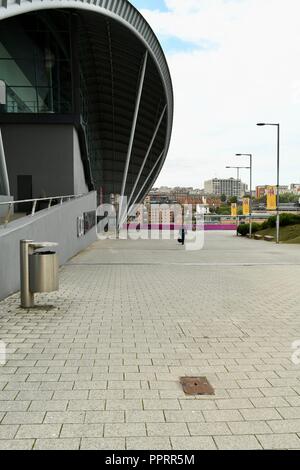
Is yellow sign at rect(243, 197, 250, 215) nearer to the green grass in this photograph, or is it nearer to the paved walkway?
the green grass

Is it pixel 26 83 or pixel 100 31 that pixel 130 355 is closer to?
pixel 26 83

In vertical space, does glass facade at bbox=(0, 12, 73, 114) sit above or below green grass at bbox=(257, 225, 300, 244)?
above

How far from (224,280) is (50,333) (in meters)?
6.34

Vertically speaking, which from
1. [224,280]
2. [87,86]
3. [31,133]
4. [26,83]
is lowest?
[224,280]

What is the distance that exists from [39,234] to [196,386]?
7.76 metres

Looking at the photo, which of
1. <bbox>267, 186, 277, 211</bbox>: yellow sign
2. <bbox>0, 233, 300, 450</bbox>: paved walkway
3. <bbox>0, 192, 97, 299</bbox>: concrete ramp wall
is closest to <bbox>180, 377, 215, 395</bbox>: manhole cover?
<bbox>0, 233, 300, 450</bbox>: paved walkway

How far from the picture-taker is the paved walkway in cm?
339

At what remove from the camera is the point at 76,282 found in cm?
1084

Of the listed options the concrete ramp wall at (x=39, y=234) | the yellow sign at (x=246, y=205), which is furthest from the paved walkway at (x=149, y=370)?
the yellow sign at (x=246, y=205)

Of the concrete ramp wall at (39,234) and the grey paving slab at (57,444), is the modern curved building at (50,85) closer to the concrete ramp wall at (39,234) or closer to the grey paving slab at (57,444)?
the concrete ramp wall at (39,234)

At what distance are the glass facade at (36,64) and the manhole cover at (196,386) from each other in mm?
19682

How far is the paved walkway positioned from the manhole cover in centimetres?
8

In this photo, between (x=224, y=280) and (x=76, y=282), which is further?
(x=224, y=280)
